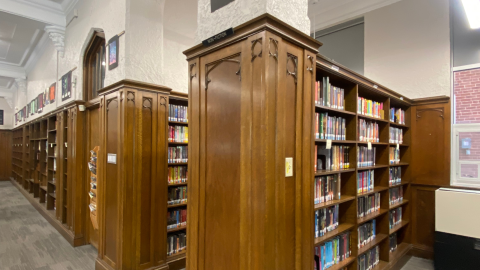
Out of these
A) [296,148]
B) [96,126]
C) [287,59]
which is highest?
[287,59]

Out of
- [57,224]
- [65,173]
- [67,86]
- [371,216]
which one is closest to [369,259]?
[371,216]

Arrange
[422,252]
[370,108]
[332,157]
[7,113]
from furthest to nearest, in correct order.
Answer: [7,113] < [422,252] < [370,108] < [332,157]

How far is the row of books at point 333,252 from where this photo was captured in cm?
237

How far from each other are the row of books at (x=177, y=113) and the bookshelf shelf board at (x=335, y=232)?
2.55 m

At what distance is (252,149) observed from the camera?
163 cm

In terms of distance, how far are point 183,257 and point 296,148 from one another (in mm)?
2823

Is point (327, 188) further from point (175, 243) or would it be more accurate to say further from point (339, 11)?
point (339, 11)

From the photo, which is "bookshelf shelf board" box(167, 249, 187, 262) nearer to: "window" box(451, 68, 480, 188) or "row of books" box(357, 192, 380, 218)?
"row of books" box(357, 192, 380, 218)

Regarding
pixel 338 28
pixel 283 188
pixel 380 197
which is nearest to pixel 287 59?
pixel 283 188

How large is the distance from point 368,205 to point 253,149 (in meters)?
2.38

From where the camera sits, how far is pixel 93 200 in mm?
3893

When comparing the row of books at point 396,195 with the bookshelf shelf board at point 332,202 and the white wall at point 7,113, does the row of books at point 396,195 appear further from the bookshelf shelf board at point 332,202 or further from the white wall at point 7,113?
the white wall at point 7,113

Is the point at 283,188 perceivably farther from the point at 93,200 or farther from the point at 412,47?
the point at 412,47

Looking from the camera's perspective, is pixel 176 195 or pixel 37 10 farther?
pixel 37 10
